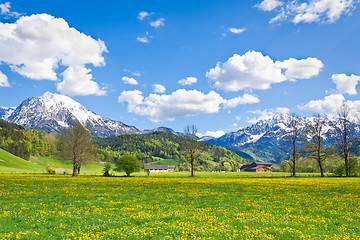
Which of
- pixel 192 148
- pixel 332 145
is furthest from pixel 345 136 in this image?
pixel 192 148

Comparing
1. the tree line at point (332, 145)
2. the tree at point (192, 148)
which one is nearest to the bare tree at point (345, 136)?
the tree line at point (332, 145)

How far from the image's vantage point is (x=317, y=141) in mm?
71188

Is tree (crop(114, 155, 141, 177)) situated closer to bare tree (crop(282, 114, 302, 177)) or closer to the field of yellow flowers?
bare tree (crop(282, 114, 302, 177))

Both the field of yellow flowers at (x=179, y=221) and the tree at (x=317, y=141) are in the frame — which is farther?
the tree at (x=317, y=141)

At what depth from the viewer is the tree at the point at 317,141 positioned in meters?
70.7

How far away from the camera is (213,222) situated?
15.4 m

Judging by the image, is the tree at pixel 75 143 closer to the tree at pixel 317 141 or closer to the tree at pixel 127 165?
the tree at pixel 127 165

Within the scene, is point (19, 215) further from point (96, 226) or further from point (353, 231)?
point (353, 231)

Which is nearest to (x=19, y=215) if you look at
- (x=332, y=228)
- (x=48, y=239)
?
(x=48, y=239)

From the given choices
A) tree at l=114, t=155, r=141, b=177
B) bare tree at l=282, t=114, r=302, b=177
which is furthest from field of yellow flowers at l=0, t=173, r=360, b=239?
tree at l=114, t=155, r=141, b=177

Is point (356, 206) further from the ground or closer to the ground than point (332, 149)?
closer to the ground

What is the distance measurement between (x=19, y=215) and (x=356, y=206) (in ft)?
94.8

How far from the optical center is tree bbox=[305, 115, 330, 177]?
70.7 m

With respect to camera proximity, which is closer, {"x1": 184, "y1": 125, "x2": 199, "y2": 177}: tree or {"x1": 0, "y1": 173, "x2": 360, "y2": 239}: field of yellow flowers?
{"x1": 0, "y1": 173, "x2": 360, "y2": 239}: field of yellow flowers
